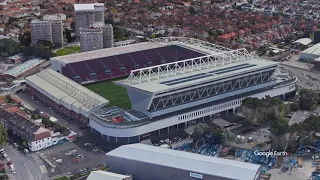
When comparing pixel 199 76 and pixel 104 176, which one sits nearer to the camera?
pixel 104 176

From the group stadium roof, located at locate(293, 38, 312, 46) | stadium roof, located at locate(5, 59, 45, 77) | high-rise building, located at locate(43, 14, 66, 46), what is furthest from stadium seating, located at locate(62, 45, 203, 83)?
stadium roof, located at locate(293, 38, 312, 46)

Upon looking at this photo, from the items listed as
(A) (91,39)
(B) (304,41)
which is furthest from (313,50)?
(A) (91,39)

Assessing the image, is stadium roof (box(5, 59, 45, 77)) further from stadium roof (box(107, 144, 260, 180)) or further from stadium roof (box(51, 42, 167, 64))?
stadium roof (box(107, 144, 260, 180))

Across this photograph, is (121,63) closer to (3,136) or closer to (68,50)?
(68,50)

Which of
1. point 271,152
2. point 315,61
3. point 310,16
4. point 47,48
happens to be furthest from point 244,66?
point 310,16

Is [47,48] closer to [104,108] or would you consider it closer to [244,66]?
[104,108]

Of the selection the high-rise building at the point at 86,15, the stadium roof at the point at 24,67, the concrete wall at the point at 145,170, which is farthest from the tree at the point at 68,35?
the concrete wall at the point at 145,170

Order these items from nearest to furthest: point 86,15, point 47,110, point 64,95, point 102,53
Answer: point 64,95, point 47,110, point 102,53, point 86,15
